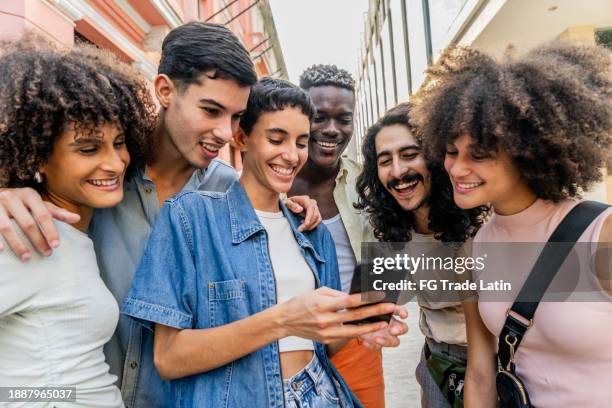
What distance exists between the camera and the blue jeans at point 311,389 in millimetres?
1426

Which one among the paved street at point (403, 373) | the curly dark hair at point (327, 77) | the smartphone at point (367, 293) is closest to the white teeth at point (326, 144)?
the curly dark hair at point (327, 77)

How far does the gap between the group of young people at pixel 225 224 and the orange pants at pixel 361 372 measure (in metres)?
0.63

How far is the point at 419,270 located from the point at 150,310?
5.10 ft

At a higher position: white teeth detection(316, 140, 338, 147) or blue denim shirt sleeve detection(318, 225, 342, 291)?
white teeth detection(316, 140, 338, 147)

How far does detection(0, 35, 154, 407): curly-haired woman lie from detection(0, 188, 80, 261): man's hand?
1.6 inches

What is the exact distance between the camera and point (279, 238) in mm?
1654

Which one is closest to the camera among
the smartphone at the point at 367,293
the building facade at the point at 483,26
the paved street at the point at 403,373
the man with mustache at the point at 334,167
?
the smartphone at the point at 367,293

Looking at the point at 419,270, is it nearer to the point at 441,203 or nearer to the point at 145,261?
the point at 441,203

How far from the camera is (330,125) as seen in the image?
2910 mm

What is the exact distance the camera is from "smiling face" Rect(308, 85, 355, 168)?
286 centimetres

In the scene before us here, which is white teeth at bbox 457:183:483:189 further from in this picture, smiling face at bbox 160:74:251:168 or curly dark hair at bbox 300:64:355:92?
curly dark hair at bbox 300:64:355:92

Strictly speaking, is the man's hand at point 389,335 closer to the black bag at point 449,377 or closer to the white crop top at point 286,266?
the white crop top at point 286,266

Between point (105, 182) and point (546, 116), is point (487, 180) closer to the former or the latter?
point (546, 116)

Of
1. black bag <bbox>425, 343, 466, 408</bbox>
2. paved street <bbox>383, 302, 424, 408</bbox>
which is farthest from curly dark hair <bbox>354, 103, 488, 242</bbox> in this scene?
paved street <bbox>383, 302, 424, 408</bbox>
